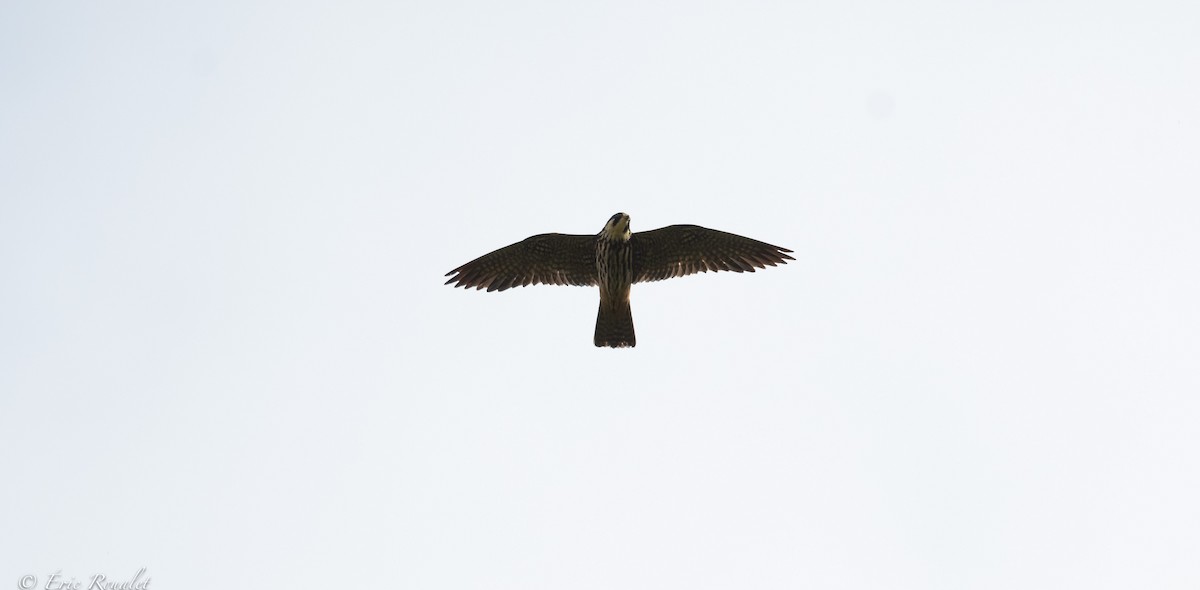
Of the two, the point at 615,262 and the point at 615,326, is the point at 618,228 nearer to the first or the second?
the point at 615,262

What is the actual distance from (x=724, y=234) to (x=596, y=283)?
5.38 ft

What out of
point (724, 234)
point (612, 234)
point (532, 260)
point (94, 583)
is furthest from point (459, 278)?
point (94, 583)

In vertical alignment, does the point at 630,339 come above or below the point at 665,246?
below

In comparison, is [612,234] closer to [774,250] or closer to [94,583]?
[774,250]

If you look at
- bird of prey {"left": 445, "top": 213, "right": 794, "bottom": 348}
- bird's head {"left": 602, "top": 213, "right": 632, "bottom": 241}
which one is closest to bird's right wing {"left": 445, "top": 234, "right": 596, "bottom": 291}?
bird of prey {"left": 445, "top": 213, "right": 794, "bottom": 348}

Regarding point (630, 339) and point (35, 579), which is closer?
point (35, 579)

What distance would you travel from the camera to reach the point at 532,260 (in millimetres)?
12641

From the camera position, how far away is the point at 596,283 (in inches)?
497

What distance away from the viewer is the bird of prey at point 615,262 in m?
12.1

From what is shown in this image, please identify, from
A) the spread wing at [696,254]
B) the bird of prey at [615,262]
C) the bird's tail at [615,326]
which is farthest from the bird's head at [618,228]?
the bird's tail at [615,326]

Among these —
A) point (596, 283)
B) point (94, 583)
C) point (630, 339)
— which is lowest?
point (94, 583)

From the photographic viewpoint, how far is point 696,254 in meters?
12.6

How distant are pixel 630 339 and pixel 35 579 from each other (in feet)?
22.6

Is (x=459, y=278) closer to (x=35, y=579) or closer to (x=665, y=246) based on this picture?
(x=665, y=246)
